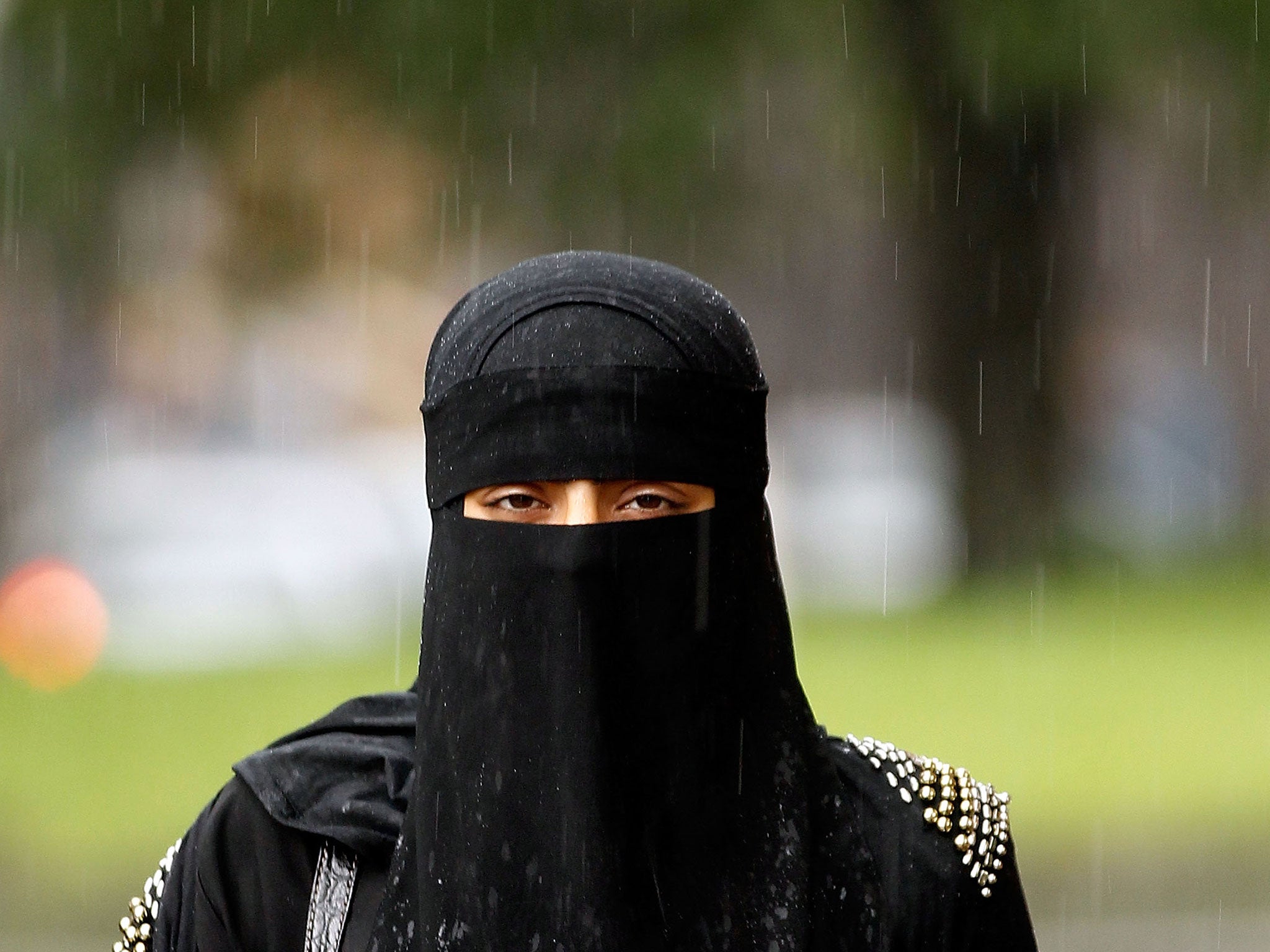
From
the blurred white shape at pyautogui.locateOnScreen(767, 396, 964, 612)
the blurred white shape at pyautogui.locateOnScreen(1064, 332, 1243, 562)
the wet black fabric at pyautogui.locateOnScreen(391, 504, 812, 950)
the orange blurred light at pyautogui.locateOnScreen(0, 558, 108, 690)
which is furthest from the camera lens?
the blurred white shape at pyautogui.locateOnScreen(1064, 332, 1243, 562)

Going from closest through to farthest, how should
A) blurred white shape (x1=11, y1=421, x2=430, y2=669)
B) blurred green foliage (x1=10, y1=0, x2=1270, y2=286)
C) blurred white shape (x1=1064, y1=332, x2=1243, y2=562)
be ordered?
blurred green foliage (x1=10, y1=0, x2=1270, y2=286)
blurred white shape (x1=11, y1=421, x2=430, y2=669)
blurred white shape (x1=1064, y1=332, x2=1243, y2=562)

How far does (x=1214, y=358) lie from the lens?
87.9 feet

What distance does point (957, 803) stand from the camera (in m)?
2.68

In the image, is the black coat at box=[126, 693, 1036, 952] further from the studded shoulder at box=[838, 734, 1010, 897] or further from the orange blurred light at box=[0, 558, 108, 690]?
the orange blurred light at box=[0, 558, 108, 690]

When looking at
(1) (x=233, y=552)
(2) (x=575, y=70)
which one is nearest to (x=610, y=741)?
(2) (x=575, y=70)

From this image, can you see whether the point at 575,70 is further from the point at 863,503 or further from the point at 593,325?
the point at 863,503

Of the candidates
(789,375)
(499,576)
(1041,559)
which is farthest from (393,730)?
(789,375)

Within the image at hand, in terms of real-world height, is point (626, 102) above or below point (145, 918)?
above

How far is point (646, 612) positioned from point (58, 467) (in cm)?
1584

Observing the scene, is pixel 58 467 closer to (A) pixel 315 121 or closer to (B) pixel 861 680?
(A) pixel 315 121

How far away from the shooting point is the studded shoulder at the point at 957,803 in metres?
2.64

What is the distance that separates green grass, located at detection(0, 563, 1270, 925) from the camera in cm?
831

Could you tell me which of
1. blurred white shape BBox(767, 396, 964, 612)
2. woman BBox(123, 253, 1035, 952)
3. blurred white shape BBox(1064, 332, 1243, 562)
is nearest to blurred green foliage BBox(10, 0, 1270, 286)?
blurred white shape BBox(767, 396, 964, 612)

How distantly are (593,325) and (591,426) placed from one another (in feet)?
0.52
